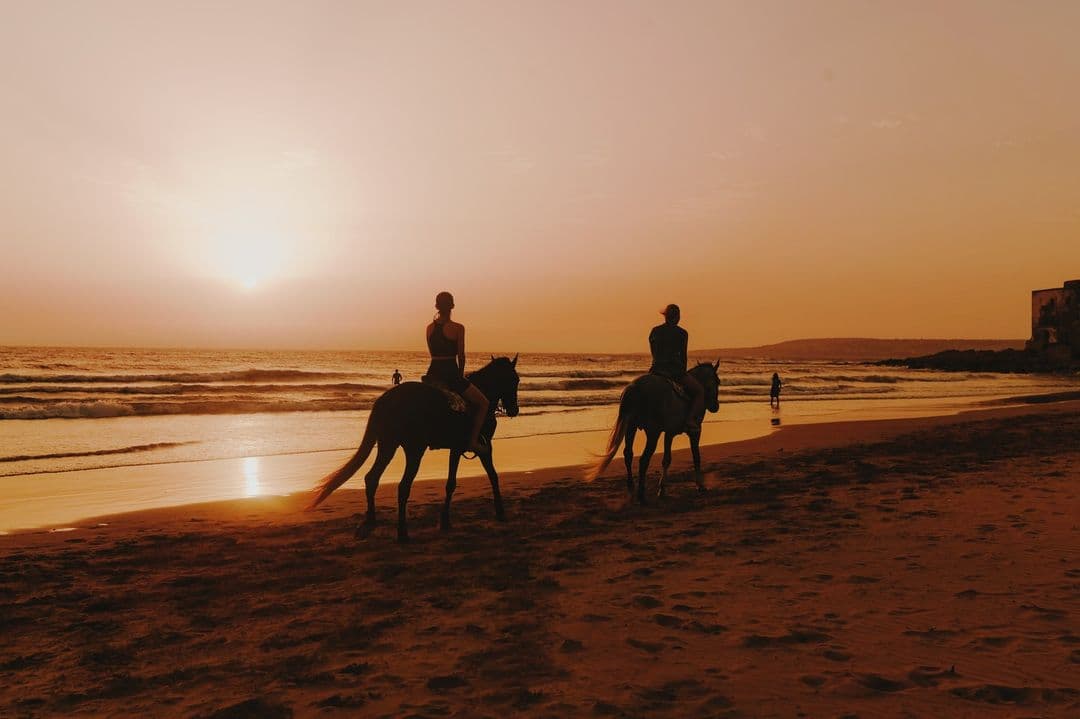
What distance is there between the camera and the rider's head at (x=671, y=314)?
1010 cm

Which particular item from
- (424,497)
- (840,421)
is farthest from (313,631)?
(840,421)

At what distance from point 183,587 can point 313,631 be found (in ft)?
6.74

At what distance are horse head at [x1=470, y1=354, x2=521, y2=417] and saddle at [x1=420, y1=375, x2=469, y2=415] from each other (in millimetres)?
699

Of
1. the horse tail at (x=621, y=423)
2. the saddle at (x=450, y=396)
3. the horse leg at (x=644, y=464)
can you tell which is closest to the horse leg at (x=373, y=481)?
the saddle at (x=450, y=396)

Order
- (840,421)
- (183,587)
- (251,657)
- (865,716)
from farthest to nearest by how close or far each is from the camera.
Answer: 1. (840,421)
2. (183,587)
3. (251,657)
4. (865,716)

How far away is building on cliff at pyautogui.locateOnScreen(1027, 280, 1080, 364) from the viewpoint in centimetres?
7981

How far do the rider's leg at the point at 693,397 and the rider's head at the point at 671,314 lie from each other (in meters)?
0.96

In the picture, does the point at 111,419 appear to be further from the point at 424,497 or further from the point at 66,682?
the point at 66,682

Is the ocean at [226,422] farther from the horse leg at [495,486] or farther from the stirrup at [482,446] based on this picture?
the stirrup at [482,446]

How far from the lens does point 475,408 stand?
8695mm

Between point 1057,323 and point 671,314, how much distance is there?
9378 centimetres

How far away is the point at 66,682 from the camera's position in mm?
4410

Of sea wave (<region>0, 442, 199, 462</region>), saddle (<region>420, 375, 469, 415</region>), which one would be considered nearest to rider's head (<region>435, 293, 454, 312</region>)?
saddle (<region>420, 375, 469, 415</region>)

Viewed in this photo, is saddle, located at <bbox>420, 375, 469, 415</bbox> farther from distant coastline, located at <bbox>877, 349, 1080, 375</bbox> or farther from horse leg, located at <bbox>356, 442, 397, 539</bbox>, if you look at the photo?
distant coastline, located at <bbox>877, 349, 1080, 375</bbox>
